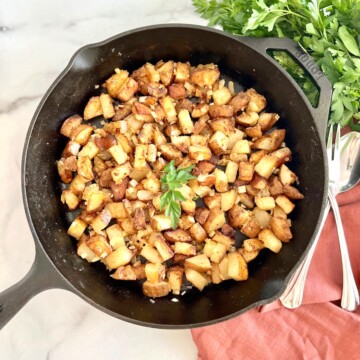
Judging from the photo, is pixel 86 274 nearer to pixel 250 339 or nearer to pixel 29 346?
pixel 29 346

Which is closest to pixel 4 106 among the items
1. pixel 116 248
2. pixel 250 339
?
pixel 116 248

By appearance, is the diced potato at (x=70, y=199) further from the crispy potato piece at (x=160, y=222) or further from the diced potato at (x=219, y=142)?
the diced potato at (x=219, y=142)

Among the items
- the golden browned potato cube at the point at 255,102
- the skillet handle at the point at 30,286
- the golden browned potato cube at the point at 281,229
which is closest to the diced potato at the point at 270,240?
the golden browned potato cube at the point at 281,229

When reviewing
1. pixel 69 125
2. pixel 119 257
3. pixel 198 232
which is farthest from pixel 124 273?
pixel 69 125

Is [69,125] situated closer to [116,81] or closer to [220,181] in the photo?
[116,81]

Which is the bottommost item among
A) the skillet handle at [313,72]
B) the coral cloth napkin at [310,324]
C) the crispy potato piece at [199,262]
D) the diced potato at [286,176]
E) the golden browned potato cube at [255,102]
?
the coral cloth napkin at [310,324]
